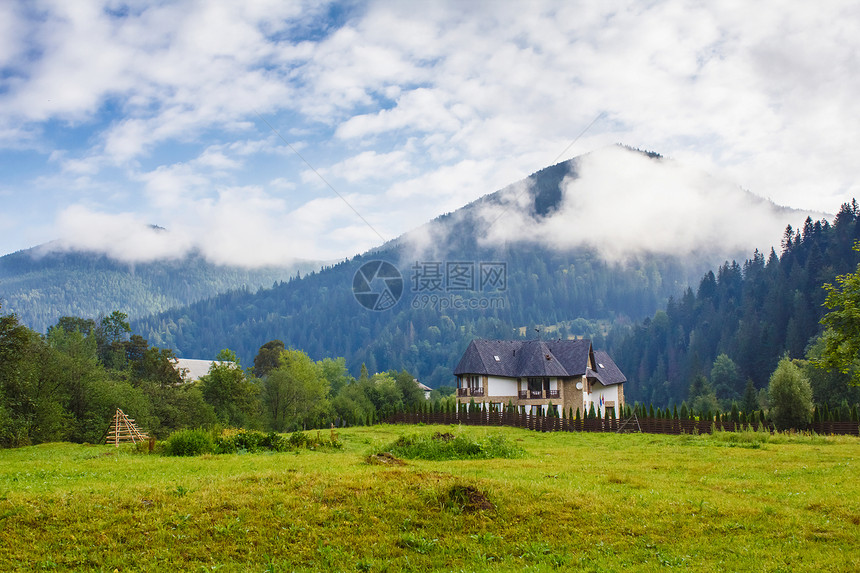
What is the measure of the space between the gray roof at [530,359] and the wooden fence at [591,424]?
29.2ft

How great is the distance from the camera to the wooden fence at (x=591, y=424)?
39.0 m

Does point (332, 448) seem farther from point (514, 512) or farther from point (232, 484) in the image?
point (514, 512)

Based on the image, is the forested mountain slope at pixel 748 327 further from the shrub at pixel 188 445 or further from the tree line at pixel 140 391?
the shrub at pixel 188 445

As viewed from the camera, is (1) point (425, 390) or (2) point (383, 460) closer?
(2) point (383, 460)

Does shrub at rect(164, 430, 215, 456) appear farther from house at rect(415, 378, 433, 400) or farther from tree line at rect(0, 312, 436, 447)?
house at rect(415, 378, 433, 400)

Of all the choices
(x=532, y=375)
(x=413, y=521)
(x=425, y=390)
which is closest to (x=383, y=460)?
(x=413, y=521)

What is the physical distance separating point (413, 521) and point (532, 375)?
4958 cm

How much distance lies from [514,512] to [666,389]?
417ft

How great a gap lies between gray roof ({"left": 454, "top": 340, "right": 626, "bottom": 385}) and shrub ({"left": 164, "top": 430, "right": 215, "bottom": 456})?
130ft

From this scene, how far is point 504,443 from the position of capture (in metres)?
25.3

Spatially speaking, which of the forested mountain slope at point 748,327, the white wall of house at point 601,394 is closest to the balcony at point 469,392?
the white wall of house at point 601,394

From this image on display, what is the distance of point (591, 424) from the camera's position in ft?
148

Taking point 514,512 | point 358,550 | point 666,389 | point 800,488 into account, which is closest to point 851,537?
point 800,488

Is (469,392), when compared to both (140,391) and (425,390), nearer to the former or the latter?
(140,391)
